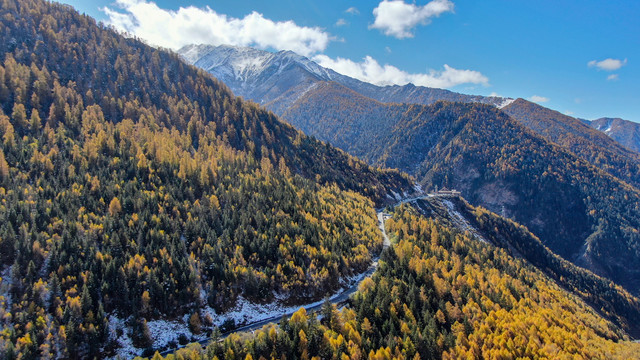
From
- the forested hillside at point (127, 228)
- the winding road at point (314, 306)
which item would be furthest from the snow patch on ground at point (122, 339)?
the winding road at point (314, 306)

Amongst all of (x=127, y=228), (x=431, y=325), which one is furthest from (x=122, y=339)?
(x=431, y=325)

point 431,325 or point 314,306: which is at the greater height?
point 314,306

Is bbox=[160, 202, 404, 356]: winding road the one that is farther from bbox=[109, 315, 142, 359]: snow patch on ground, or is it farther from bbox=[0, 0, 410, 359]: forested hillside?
bbox=[109, 315, 142, 359]: snow patch on ground

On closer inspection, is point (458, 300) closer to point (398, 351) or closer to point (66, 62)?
point (398, 351)

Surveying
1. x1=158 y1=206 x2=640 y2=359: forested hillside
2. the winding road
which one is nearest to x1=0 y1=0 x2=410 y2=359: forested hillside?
the winding road

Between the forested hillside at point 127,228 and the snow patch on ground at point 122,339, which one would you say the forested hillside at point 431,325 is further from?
the forested hillside at point 127,228

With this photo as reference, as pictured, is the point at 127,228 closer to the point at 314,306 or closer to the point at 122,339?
the point at 122,339
